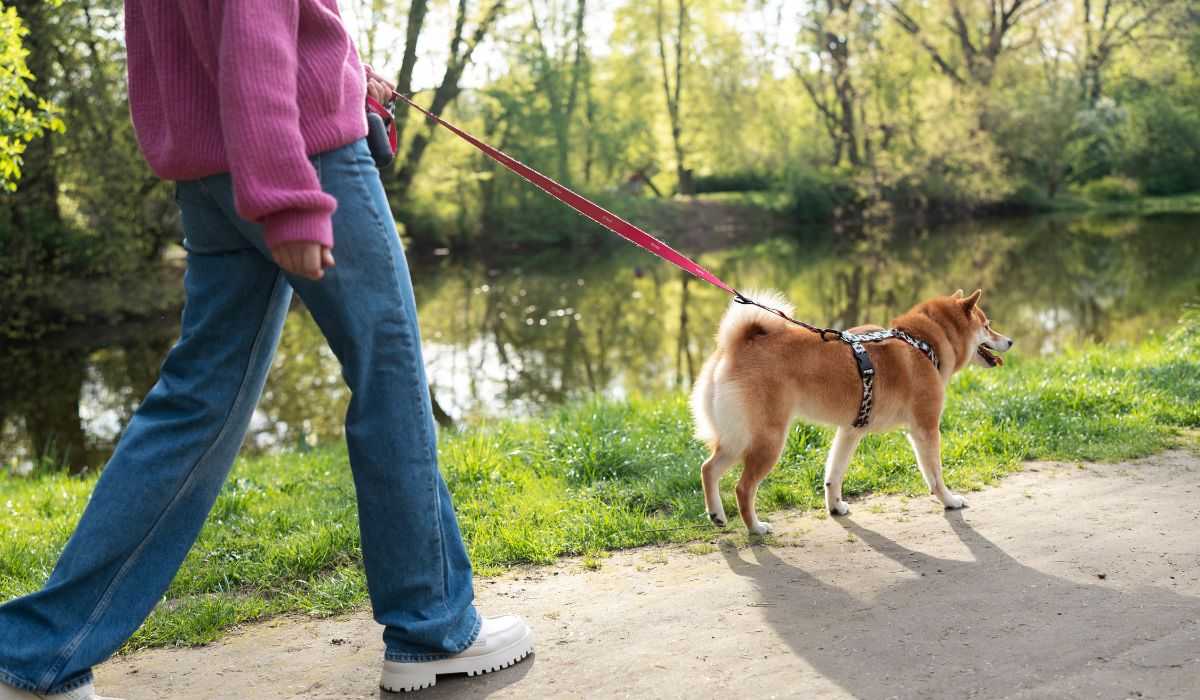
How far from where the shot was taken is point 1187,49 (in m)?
41.2

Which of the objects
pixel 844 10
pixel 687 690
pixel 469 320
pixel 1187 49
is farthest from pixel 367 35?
pixel 1187 49

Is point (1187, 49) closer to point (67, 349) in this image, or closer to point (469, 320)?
point (469, 320)

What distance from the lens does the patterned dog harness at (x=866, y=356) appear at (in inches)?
167

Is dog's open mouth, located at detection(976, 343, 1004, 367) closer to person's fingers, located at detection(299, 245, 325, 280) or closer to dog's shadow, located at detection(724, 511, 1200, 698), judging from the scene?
dog's shadow, located at detection(724, 511, 1200, 698)

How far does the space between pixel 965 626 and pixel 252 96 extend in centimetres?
243

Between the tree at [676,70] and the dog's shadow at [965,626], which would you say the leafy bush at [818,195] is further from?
the dog's shadow at [965,626]

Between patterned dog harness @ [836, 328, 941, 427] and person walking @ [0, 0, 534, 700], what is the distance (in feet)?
7.09

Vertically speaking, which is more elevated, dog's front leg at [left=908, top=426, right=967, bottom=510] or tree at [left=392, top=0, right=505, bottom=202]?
tree at [left=392, top=0, right=505, bottom=202]

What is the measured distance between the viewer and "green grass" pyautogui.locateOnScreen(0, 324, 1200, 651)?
382 cm

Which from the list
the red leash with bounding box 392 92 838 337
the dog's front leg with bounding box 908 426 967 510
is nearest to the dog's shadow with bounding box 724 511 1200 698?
the dog's front leg with bounding box 908 426 967 510

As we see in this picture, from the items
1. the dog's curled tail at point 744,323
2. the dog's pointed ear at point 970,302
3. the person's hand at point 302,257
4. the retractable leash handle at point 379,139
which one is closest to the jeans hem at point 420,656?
the person's hand at point 302,257

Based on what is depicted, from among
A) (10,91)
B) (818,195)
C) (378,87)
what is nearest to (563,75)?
(818,195)

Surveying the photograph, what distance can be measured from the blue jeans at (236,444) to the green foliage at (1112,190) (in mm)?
44210

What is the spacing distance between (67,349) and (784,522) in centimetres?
1505
